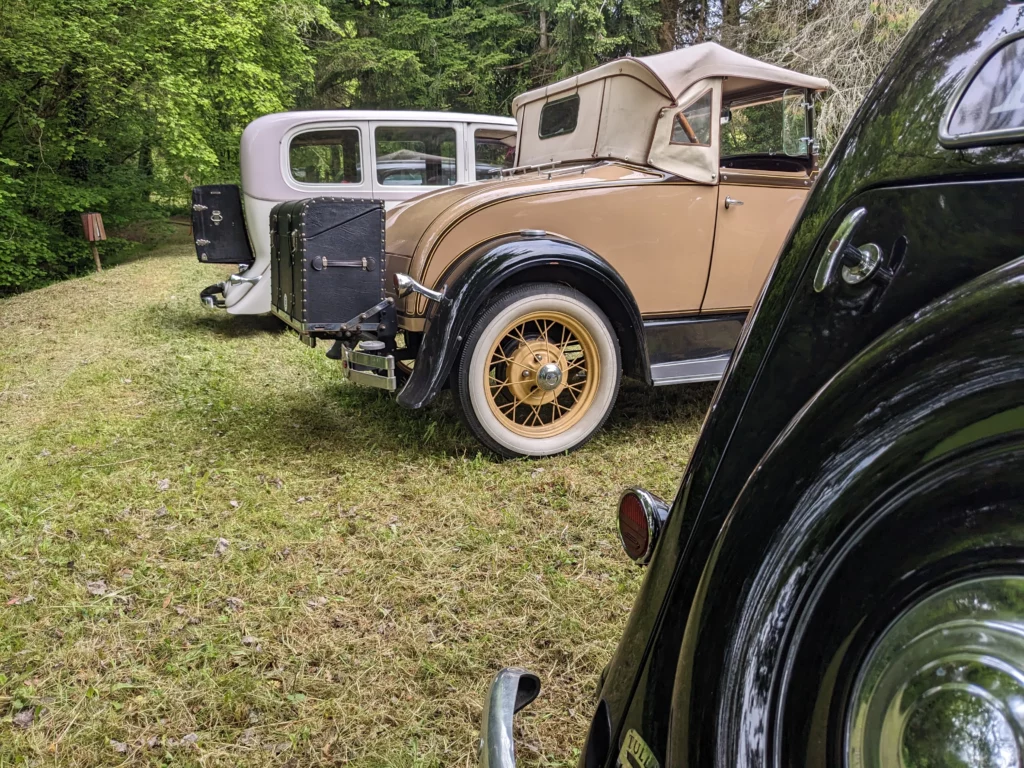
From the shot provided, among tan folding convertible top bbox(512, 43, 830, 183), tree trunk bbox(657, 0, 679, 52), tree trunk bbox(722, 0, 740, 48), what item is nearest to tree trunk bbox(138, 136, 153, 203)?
tree trunk bbox(657, 0, 679, 52)

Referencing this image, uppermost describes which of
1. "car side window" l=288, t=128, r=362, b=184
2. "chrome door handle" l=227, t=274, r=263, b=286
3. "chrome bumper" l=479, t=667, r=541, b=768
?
"car side window" l=288, t=128, r=362, b=184

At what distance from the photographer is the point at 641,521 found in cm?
135

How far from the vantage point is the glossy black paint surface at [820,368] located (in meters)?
0.85

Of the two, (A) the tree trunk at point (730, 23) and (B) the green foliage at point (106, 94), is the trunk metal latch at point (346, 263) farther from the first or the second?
(A) the tree trunk at point (730, 23)

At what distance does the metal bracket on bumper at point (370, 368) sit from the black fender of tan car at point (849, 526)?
2.98m

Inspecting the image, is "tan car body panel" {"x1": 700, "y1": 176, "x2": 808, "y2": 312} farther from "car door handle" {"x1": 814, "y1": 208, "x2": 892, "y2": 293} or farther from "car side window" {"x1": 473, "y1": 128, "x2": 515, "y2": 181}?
"car side window" {"x1": 473, "y1": 128, "x2": 515, "y2": 181}

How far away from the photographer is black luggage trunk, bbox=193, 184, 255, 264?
709cm

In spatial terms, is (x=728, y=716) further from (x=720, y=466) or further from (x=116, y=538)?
(x=116, y=538)

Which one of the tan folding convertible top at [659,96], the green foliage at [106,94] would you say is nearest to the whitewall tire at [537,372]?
the tan folding convertible top at [659,96]

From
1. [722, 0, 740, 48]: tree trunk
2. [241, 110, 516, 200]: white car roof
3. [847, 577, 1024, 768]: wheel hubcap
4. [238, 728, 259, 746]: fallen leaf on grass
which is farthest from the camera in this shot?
[722, 0, 740, 48]: tree trunk

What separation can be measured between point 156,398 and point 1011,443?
554 cm

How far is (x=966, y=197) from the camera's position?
870 mm

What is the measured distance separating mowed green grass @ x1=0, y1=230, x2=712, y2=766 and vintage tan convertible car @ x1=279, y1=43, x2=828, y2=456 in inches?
17.0

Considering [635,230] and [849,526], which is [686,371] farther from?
[849,526]
